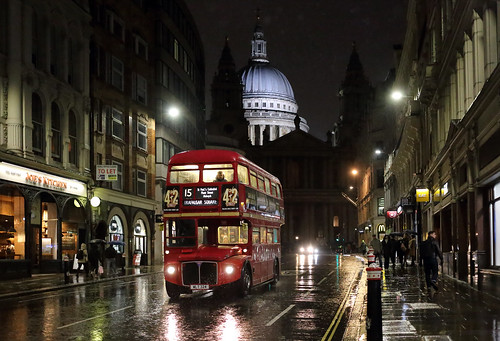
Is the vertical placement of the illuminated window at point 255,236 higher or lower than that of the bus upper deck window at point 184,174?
lower

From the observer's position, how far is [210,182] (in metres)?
21.0

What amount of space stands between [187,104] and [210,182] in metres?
42.3

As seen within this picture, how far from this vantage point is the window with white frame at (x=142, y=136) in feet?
161

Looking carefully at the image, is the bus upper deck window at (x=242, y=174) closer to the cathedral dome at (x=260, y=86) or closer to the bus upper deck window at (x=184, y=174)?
the bus upper deck window at (x=184, y=174)

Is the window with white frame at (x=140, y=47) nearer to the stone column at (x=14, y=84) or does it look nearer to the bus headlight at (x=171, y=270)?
the stone column at (x=14, y=84)

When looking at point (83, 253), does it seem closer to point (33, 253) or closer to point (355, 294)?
point (33, 253)

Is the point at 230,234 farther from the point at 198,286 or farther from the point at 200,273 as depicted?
the point at 198,286

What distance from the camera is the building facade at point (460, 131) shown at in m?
19.6

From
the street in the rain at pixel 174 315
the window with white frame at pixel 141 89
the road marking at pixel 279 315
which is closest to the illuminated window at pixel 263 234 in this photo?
the street in the rain at pixel 174 315

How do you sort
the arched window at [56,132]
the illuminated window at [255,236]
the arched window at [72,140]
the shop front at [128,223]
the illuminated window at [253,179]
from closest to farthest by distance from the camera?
the illuminated window at [255,236], the illuminated window at [253,179], the arched window at [56,132], the arched window at [72,140], the shop front at [128,223]

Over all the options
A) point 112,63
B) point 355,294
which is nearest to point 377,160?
point 112,63

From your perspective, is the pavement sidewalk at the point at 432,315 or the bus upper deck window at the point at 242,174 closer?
the pavement sidewalk at the point at 432,315

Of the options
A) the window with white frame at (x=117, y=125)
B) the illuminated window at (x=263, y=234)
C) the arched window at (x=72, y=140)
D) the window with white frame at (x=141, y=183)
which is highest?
the window with white frame at (x=117, y=125)

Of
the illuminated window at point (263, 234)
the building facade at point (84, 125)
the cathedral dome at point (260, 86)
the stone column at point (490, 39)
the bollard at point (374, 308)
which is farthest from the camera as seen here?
the cathedral dome at point (260, 86)
